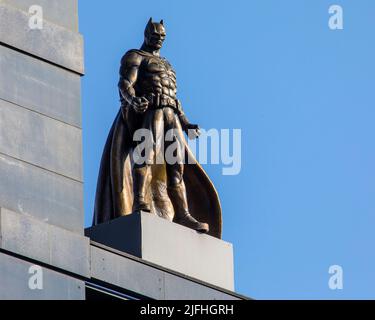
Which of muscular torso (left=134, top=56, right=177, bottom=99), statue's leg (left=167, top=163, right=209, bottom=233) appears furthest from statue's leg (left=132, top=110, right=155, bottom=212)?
statue's leg (left=167, top=163, right=209, bottom=233)

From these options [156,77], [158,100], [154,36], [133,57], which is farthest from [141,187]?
[154,36]

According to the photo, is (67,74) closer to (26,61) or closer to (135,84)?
(26,61)

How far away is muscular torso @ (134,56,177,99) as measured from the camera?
35719 millimetres

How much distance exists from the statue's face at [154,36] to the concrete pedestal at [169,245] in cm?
350

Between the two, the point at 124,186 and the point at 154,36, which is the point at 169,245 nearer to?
the point at 124,186

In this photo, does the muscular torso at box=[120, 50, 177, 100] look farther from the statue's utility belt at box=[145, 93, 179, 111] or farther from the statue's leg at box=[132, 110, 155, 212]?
the statue's leg at box=[132, 110, 155, 212]

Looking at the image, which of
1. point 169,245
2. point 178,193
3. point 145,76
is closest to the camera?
point 169,245

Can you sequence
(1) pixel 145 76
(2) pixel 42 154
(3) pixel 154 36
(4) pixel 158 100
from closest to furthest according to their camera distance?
(2) pixel 42 154
(4) pixel 158 100
(1) pixel 145 76
(3) pixel 154 36

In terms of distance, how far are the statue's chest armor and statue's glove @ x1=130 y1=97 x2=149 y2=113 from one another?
14.4 inches

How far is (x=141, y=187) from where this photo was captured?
115 ft

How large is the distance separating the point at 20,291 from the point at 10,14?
4434 mm

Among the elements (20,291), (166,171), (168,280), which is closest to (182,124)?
(166,171)

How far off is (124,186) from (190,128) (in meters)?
1.69

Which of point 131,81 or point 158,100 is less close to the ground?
point 131,81
